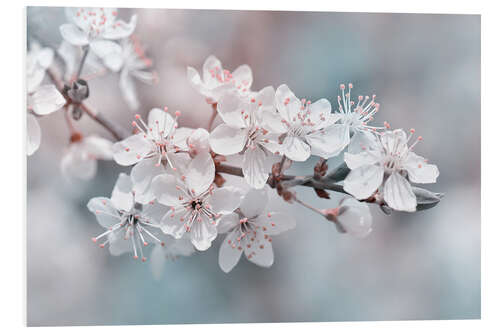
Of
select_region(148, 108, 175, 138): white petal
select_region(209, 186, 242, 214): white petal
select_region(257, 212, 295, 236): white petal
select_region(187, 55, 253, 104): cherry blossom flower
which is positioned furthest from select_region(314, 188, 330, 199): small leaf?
select_region(148, 108, 175, 138): white petal

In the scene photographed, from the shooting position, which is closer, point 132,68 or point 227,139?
point 227,139

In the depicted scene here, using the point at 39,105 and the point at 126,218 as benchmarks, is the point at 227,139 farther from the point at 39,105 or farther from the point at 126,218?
the point at 39,105

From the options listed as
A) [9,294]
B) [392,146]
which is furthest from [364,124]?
[9,294]

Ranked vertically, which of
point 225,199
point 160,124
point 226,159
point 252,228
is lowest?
point 252,228

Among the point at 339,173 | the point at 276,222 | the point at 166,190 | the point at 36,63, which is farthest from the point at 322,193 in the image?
the point at 36,63

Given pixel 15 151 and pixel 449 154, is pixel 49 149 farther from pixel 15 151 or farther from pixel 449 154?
pixel 449 154

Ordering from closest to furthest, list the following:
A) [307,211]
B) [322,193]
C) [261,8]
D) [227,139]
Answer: [227,139], [322,193], [261,8], [307,211]

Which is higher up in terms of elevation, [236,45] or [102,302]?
[236,45]
